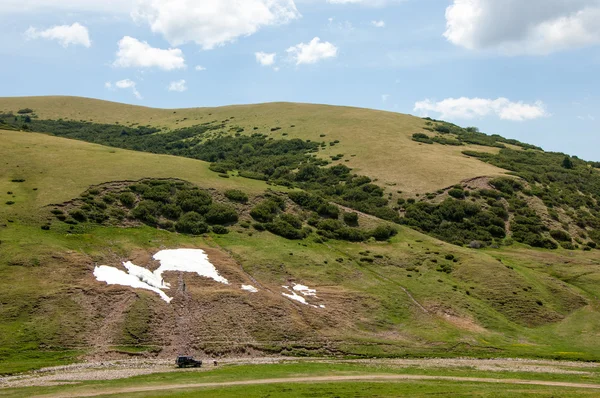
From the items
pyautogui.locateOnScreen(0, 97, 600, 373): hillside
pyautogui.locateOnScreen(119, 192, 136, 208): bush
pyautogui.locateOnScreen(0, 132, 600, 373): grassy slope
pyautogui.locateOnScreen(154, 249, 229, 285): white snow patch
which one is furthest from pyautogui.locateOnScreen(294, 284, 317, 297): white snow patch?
pyautogui.locateOnScreen(119, 192, 136, 208): bush

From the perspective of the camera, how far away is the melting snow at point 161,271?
5228cm

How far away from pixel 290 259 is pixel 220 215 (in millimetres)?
12877

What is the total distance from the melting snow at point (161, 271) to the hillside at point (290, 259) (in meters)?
1.02

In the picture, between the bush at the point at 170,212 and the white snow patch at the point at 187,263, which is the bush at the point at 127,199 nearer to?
the bush at the point at 170,212

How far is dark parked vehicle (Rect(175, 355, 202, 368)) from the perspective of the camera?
40.8 meters

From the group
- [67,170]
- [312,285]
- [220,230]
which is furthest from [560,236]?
[67,170]

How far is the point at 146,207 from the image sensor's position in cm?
6838

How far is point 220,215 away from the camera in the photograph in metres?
71.2

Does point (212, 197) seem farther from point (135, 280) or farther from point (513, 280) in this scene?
point (513, 280)

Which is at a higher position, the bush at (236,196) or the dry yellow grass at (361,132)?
the dry yellow grass at (361,132)

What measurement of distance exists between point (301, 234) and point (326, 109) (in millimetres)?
110355

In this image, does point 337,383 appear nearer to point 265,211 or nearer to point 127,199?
point 265,211

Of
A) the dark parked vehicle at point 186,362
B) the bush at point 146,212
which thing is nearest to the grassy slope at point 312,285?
the bush at point 146,212

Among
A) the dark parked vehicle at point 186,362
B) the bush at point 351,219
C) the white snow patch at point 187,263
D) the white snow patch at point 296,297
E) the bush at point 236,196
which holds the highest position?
the bush at point 236,196
